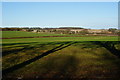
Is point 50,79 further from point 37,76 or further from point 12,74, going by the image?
point 12,74

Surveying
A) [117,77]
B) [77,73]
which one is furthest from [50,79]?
[117,77]

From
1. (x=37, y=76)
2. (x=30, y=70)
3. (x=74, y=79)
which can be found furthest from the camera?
(x=30, y=70)

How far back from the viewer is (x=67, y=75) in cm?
599

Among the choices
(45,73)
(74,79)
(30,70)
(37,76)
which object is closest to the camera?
(74,79)

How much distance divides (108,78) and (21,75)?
171 inches

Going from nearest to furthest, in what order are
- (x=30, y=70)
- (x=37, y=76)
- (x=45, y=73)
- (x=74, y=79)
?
(x=74, y=79)
(x=37, y=76)
(x=45, y=73)
(x=30, y=70)

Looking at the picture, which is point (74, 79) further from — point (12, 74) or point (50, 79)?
point (12, 74)

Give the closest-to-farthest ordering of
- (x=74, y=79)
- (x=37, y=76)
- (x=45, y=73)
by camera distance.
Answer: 1. (x=74, y=79)
2. (x=37, y=76)
3. (x=45, y=73)

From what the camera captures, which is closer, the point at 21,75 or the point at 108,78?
the point at 108,78

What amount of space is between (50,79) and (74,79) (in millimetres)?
1133

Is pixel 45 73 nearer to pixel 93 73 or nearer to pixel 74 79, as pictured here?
pixel 74 79

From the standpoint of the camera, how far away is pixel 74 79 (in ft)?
18.1

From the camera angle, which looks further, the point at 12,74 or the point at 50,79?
the point at 12,74

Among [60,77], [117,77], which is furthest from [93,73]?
[60,77]
